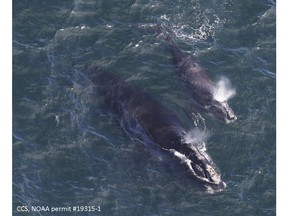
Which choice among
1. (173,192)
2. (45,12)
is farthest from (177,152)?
(45,12)

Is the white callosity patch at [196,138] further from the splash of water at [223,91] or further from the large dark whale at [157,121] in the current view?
the splash of water at [223,91]

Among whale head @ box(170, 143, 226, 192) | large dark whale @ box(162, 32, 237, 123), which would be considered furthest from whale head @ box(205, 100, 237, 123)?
whale head @ box(170, 143, 226, 192)

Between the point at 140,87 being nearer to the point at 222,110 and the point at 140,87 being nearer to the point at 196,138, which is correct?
the point at 196,138

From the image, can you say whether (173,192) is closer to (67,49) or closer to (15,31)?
(67,49)

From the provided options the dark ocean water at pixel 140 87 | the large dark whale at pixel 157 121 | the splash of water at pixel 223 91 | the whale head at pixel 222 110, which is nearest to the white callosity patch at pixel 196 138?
the large dark whale at pixel 157 121

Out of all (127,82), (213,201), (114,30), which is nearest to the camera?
(213,201)

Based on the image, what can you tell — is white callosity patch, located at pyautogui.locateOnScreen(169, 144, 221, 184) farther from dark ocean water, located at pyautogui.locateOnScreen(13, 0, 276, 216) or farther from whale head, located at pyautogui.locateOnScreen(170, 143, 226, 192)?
dark ocean water, located at pyautogui.locateOnScreen(13, 0, 276, 216)
